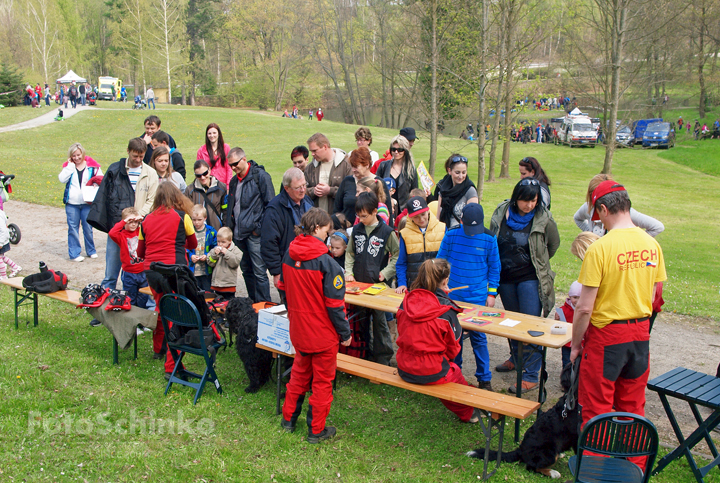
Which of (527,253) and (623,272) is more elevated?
(623,272)

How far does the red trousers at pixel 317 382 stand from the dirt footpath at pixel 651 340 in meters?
1.83

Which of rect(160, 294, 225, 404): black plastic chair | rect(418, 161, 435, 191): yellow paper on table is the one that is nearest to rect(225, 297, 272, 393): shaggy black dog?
rect(160, 294, 225, 404): black plastic chair

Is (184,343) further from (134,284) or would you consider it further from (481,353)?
(481,353)

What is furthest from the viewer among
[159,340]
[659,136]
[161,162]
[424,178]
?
[659,136]

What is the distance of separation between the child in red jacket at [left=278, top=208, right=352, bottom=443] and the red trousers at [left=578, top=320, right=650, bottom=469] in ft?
5.77

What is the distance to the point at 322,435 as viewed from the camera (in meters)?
4.39

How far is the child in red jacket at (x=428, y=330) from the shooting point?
165 inches

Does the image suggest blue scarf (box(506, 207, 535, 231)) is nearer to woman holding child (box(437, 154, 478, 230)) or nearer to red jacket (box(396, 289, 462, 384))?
woman holding child (box(437, 154, 478, 230))

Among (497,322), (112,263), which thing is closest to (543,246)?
(497,322)

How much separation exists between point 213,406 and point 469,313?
247 cm

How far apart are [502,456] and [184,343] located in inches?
118

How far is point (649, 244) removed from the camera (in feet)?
11.6

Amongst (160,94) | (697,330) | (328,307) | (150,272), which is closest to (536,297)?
(328,307)

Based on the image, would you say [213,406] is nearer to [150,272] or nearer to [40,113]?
[150,272]
